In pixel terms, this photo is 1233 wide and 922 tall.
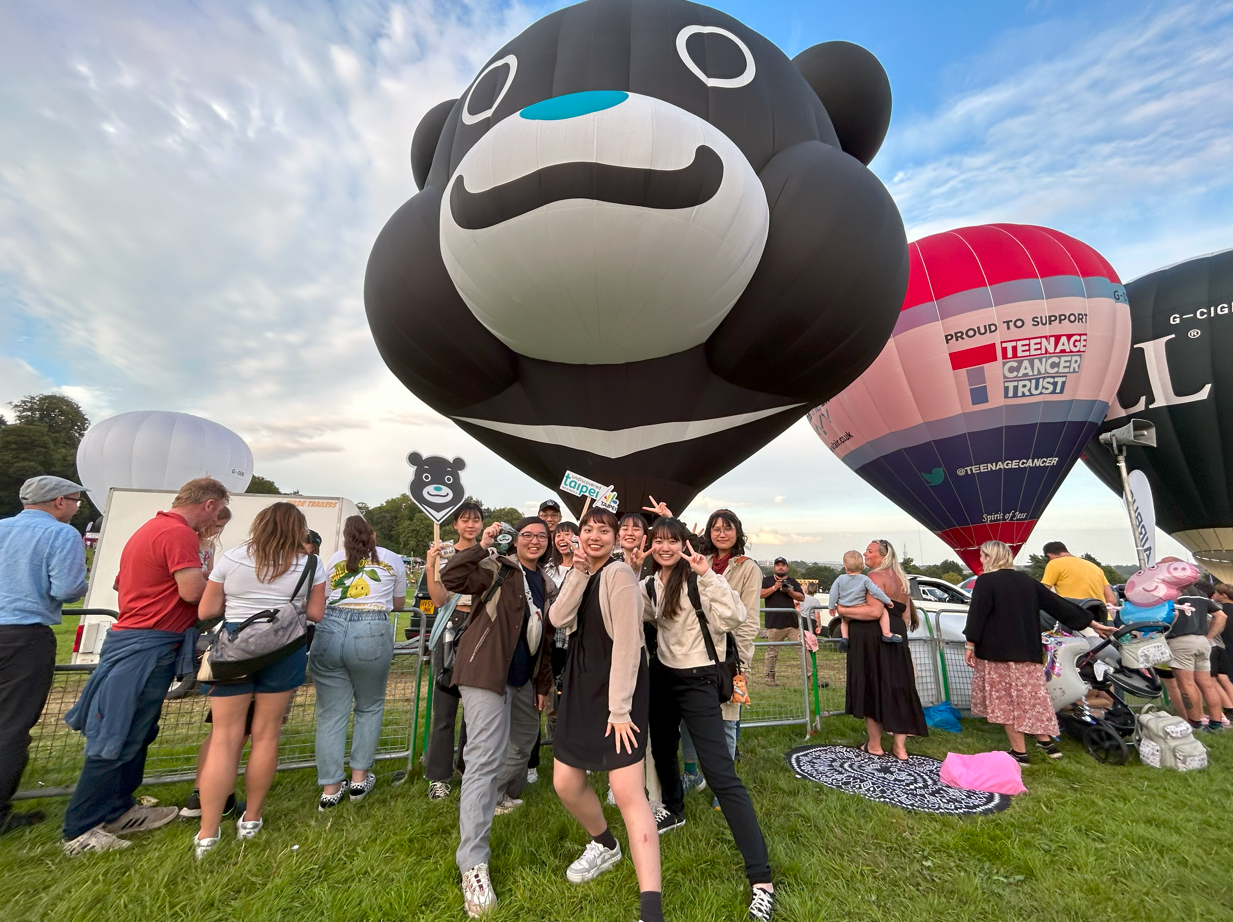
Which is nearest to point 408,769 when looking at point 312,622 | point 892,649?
point 312,622

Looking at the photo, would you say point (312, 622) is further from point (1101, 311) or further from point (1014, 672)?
point (1101, 311)

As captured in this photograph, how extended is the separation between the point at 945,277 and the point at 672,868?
47.2ft

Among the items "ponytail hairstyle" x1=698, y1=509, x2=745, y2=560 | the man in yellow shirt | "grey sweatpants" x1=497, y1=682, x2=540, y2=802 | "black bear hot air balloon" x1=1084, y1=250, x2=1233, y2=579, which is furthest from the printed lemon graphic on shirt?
"black bear hot air balloon" x1=1084, y1=250, x2=1233, y2=579

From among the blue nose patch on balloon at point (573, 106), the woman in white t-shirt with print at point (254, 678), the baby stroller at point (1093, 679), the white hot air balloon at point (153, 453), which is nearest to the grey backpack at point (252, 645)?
the woman in white t-shirt with print at point (254, 678)

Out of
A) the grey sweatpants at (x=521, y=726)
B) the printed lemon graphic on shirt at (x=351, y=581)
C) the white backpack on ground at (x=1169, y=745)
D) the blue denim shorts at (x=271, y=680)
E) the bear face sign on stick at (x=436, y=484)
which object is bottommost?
the white backpack on ground at (x=1169, y=745)

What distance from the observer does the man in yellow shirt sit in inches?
221

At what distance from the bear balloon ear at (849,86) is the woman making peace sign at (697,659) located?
267 inches

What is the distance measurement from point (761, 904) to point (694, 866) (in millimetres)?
446

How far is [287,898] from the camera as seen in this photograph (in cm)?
232

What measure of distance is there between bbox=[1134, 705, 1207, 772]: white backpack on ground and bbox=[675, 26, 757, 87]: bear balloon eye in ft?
21.7

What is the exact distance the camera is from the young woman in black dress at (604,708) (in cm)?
223

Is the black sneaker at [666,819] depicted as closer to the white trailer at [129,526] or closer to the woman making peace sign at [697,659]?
the woman making peace sign at [697,659]

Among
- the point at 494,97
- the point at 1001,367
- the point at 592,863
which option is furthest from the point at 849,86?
the point at 1001,367

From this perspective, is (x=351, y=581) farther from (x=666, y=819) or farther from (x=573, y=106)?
(x=573, y=106)
